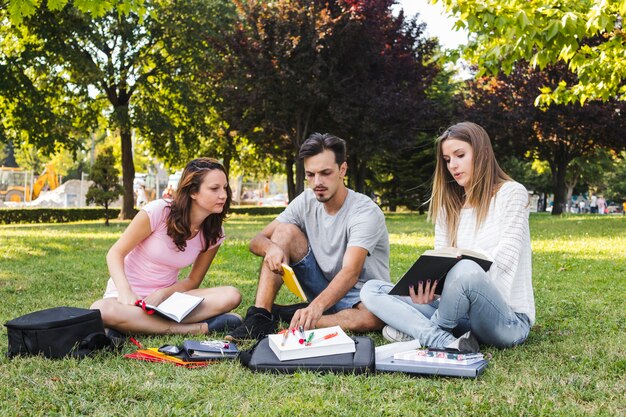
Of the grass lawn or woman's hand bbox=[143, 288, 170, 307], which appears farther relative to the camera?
woman's hand bbox=[143, 288, 170, 307]

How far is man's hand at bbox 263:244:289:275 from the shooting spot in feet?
14.4

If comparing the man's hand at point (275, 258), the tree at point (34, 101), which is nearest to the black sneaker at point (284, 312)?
the man's hand at point (275, 258)

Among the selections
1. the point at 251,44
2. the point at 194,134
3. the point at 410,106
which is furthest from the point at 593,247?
the point at 194,134

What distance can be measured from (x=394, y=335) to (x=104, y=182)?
56.0 feet

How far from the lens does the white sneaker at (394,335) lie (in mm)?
4148

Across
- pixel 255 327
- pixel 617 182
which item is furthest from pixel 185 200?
pixel 617 182

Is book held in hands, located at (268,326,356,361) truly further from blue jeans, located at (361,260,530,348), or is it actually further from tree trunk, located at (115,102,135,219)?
tree trunk, located at (115,102,135,219)

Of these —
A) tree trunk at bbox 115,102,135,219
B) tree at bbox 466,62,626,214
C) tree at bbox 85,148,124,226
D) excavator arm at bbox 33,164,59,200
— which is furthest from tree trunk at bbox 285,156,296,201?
excavator arm at bbox 33,164,59,200

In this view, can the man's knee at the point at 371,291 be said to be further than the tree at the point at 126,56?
No

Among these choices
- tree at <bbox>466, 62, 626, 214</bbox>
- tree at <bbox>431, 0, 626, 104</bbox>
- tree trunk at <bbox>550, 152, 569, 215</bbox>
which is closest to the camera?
tree at <bbox>431, 0, 626, 104</bbox>

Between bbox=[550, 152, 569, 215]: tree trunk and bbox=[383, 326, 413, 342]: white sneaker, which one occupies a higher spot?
bbox=[550, 152, 569, 215]: tree trunk

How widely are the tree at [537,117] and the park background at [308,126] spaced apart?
0.28ft

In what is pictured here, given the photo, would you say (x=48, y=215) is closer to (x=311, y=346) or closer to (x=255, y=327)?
(x=255, y=327)

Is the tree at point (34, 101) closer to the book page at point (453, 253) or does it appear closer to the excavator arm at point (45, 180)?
the book page at point (453, 253)
